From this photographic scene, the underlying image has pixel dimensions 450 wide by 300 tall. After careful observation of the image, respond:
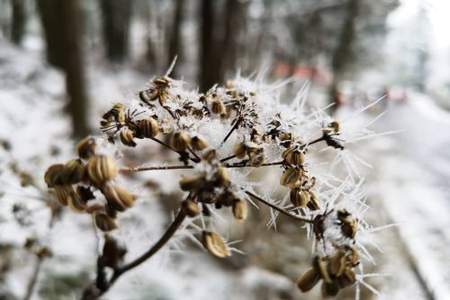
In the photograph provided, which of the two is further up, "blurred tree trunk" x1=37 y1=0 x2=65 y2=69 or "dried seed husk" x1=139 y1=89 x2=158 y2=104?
"dried seed husk" x1=139 y1=89 x2=158 y2=104

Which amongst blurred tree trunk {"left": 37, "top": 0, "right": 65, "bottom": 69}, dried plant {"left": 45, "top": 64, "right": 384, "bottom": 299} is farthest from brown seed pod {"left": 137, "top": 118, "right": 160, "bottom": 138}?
blurred tree trunk {"left": 37, "top": 0, "right": 65, "bottom": 69}

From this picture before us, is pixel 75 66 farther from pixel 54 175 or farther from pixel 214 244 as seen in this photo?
pixel 214 244

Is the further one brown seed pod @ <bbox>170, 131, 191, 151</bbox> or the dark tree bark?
the dark tree bark

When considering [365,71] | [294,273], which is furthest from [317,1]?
[294,273]

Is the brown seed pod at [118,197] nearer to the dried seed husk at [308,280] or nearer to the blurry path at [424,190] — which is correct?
the dried seed husk at [308,280]

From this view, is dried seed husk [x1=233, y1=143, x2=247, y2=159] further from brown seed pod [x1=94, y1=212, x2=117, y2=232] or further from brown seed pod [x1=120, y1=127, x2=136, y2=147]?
brown seed pod [x1=94, y1=212, x2=117, y2=232]

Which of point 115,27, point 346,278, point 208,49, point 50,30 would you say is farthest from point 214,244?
point 115,27

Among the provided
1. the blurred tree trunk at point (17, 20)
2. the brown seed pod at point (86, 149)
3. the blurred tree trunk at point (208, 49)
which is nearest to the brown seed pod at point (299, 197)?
the brown seed pod at point (86, 149)
